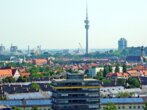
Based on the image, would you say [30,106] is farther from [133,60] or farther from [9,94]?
[133,60]

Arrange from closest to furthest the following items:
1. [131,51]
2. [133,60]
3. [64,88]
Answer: [64,88]
[133,60]
[131,51]

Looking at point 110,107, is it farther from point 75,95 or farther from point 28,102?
point 28,102

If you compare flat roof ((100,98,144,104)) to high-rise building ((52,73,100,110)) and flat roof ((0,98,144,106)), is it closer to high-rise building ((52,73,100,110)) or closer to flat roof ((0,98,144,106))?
flat roof ((0,98,144,106))

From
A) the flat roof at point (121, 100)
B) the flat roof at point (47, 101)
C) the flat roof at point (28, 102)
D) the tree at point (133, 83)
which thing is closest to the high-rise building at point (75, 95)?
the flat roof at point (47, 101)

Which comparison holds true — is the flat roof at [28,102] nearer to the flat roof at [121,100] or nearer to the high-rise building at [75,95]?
the flat roof at [121,100]

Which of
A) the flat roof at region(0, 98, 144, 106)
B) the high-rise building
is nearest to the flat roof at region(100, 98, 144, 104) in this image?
the flat roof at region(0, 98, 144, 106)

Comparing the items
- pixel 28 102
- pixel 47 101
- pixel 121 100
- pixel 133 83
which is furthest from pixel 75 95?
pixel 133 83

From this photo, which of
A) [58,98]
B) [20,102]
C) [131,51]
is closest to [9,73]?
[20,102]

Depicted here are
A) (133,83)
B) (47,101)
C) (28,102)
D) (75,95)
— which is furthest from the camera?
(133,83)
